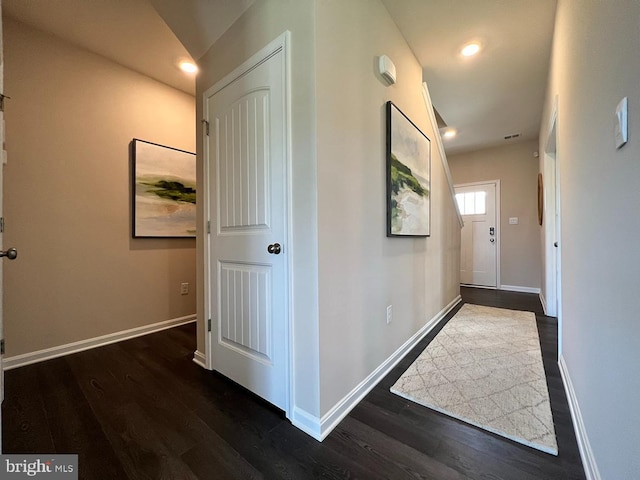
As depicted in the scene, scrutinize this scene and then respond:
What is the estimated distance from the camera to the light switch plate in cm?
74

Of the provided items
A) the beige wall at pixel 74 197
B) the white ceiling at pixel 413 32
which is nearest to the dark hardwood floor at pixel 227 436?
the beige wall at pixel 74 197

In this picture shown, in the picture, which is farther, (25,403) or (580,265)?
(25,403)

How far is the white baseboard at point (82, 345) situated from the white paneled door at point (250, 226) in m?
1.22

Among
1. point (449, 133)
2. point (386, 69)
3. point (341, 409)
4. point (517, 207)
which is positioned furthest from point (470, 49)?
point (517, 207)

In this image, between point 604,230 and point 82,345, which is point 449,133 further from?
point 82,345

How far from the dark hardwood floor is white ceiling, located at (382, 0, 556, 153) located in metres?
2.60

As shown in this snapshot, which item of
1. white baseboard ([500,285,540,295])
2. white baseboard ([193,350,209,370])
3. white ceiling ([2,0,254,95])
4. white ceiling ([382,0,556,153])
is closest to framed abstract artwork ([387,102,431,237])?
white ceiling ([382,0,556,153])

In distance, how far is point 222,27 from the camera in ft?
5.57

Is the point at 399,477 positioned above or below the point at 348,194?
below

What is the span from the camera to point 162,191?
8.81ft

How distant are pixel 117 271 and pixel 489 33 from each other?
3841 millimetres

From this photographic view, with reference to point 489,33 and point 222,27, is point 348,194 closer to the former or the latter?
point 222,27

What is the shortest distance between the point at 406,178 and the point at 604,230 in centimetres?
119

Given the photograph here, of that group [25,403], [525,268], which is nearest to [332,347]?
[25,403]
